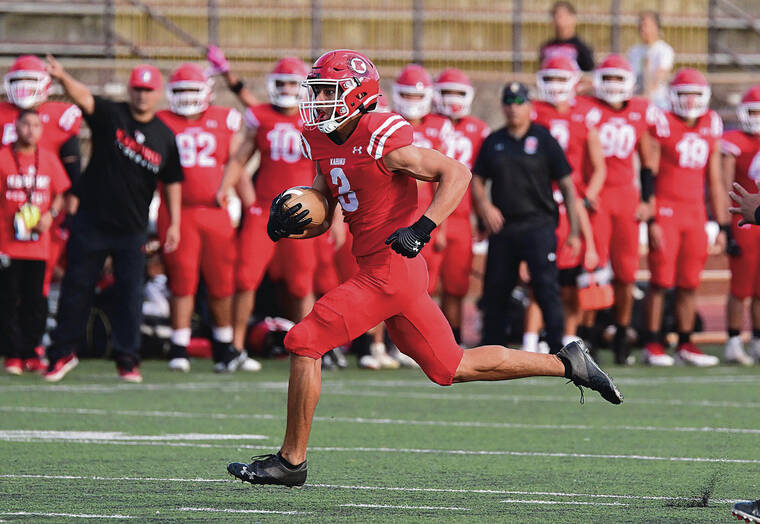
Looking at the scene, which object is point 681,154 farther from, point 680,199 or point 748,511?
point 748,511

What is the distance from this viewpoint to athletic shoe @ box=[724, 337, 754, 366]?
1206cm

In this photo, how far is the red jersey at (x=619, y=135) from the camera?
475 inches

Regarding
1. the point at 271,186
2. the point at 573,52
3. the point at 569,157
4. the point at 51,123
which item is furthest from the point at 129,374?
the point at 573,52

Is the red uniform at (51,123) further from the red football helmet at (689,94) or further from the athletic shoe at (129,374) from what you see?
the red football helmet at (689,94)

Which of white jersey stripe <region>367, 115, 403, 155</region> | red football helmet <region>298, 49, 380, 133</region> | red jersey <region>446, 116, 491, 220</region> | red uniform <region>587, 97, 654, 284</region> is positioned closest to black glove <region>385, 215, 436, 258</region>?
white jersey stripe <region>367, 115, 403, 155</region>

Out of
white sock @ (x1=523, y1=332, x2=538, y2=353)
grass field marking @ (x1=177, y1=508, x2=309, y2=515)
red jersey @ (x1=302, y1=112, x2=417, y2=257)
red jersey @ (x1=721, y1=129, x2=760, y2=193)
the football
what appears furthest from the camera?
red jersey @ (x1=721, y1=129, x2=760, y2=193)

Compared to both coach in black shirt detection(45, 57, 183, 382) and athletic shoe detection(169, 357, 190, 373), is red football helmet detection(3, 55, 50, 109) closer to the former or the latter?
coach in black shirt detection(45, 57, 183, 382)

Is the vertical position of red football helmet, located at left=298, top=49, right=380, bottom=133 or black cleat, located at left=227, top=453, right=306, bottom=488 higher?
red football helmet, located at left=298, top=49, right=380, bottom=133

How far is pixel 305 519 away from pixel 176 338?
20.6ft

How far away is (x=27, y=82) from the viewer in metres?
11.0

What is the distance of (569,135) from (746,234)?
1.62 metres

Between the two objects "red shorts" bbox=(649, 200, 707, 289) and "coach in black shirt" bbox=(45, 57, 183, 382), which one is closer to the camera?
"coach in black shirt" bbox=(45, 57, 183, 382)

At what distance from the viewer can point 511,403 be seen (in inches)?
359

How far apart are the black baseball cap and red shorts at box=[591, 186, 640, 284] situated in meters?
1.37
